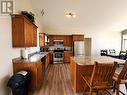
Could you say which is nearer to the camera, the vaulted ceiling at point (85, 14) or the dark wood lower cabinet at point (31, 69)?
the dark wood lower cabinet at point (31, 69)

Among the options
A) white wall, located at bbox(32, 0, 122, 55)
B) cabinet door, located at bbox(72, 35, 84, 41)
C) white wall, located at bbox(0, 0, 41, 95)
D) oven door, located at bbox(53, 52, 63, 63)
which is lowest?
oven door, located at bbox(53, 52, 63, 63)

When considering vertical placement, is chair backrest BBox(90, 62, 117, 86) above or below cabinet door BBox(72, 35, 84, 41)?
below

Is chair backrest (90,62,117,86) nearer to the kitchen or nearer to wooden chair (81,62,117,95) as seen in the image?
wooden chair (81,62,117,95)

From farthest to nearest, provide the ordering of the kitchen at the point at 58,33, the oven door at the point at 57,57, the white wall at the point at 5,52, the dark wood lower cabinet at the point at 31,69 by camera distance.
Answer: the oven door at the point at 57,57 < the dark wood lower cabinet at the point at 31,69 < the kitchen at the point at 58,33 < the white wall at the point at 5,52

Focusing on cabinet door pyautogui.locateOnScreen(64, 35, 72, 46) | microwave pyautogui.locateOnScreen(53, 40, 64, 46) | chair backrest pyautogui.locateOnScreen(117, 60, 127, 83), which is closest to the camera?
chair backrest pyautogui.locateOnScreen(117, 60, 127, 83)

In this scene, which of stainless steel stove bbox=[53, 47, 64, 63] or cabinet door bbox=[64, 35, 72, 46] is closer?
stainless steel stove bbox=[53, 47, 64, 63]

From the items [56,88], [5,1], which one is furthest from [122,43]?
[5,1]

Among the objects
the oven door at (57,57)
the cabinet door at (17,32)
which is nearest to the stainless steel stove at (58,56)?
the oven door at (57,57)

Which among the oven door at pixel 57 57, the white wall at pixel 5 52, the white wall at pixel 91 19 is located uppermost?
the white wall at pixel 91 19

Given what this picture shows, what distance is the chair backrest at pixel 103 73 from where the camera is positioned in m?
2.08

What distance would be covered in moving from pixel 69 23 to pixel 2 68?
5.67 meters

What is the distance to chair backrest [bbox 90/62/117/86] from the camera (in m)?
2.08

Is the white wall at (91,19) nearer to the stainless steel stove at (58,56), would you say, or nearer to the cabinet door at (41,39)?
the cabinet door at (41,39)

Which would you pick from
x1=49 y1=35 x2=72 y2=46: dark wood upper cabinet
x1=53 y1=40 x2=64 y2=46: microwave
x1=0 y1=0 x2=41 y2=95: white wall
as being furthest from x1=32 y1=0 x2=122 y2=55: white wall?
x1=0 y1=0 x2=41 y2=95: white wall
